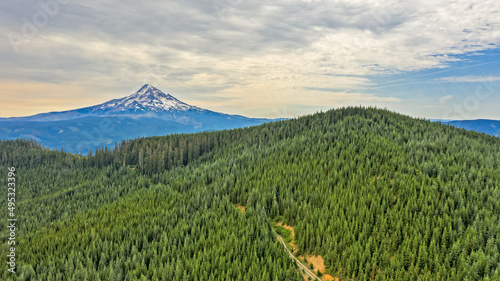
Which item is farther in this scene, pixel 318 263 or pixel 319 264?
pixel 318 263

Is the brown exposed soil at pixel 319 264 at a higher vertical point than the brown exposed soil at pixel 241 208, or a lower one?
lower

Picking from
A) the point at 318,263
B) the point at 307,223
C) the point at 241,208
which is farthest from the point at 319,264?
the point at 241,208

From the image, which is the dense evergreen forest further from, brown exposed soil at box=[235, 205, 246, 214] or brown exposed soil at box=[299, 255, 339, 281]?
brown exposed soil at box=[235, 205, 246, 214]

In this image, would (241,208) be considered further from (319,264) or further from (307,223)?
(319,264)

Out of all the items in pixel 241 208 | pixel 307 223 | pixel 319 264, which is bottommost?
pixel 319 264

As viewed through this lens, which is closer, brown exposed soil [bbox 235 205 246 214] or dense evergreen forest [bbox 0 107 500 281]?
dense evergreen forest [bbox 0 107 500 281]

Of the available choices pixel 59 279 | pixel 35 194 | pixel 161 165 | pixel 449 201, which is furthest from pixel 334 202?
pixel 35 194

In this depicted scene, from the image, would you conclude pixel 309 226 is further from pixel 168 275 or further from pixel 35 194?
pixel 35 194

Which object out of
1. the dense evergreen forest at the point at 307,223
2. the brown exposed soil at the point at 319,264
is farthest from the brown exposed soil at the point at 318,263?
the dense evergreen forest at the point at 307,223

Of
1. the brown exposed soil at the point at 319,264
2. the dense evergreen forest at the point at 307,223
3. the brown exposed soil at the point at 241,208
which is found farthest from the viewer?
the brown exposed soil at the point at 241,208

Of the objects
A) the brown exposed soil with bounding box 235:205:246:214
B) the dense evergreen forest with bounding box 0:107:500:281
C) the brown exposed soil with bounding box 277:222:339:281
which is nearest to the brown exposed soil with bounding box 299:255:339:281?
the brown exposed soil with bounding box 277:222:339:281

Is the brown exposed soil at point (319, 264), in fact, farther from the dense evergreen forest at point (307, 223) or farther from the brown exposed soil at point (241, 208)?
the brown exposed soil at point (241, 208)
